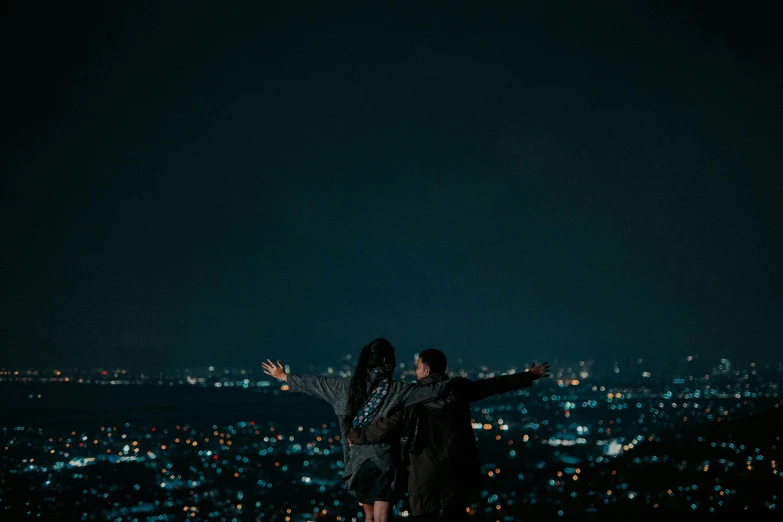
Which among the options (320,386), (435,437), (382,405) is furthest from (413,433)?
(320,386)

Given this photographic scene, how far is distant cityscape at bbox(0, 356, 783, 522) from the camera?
15.4 meters

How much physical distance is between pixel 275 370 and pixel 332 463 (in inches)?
1325

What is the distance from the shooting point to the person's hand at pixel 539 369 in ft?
17.2

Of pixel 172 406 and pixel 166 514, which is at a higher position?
pixel 172 406

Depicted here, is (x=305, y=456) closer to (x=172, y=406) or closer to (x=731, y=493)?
(x=731, y=493)

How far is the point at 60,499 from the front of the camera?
2134 centimetres

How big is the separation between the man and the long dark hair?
0.21m

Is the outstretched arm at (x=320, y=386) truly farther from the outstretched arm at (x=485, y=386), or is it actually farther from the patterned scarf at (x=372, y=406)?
the outstretched arm at (x=485, y=386)

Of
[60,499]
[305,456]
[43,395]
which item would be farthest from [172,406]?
[60,499]

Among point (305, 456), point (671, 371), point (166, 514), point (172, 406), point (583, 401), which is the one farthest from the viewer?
point (671, 371)

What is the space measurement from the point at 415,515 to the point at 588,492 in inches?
627

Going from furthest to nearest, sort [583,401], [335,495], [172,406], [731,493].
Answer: [583,401], [172,406], [335,495], [731,493]

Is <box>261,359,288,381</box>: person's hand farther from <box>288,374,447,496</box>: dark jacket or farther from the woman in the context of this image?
the woman

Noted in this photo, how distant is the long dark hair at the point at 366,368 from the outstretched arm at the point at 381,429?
0.59 feet
